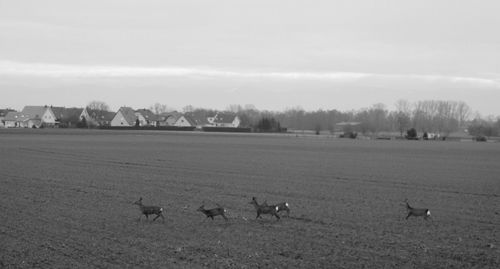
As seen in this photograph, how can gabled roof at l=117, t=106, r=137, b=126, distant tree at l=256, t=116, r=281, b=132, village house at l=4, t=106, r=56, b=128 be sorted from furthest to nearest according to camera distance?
1. gabled roof at l=117, t=106, r=137, b=126
2. village house at l=4, t=106, r=56, b=128
3. distant tree at l=256, t=116, r=281, b=132

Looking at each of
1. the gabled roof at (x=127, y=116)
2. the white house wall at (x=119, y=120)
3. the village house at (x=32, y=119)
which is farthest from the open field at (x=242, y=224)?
the village house at (x=32, y=119)

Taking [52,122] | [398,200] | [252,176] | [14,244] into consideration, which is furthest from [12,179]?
[52,122]

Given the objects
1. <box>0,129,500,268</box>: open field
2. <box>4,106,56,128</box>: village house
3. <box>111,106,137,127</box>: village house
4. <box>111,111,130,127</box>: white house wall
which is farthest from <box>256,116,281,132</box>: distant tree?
<box>0,129,500,268</box>: open field

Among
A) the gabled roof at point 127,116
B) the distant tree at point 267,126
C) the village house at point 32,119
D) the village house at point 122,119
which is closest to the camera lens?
the distant tree at point 267,126

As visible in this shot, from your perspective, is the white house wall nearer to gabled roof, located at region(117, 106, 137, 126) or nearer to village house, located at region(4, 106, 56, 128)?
gabled roof, located at region(117, 106, 137, 126)

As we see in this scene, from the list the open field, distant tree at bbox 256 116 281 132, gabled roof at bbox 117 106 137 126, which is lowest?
the open field

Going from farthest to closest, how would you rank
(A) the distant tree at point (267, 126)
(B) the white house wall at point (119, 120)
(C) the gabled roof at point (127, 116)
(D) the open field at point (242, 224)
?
(C) the gabled roof at point (127, 116)
(B) the white house wall at point (119, 120)
(A) the distant tree at point (267, 126)
(D) the open field at point (242, 224)

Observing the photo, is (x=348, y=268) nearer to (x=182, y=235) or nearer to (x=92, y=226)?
(x=182, y=235)

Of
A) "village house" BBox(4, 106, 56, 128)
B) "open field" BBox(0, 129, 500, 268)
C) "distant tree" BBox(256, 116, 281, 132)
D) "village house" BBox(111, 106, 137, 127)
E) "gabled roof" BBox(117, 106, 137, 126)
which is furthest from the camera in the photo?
"gabled roof" BBox(117, 106, 137, 126)

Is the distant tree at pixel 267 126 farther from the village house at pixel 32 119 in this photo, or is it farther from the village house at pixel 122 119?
the village house at pixel 32 119

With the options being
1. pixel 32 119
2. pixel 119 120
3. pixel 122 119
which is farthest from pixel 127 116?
pixel 32 119

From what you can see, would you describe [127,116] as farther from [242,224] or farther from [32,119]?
[242,224]

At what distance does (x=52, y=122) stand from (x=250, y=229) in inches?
7558

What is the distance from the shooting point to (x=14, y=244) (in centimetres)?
1413
